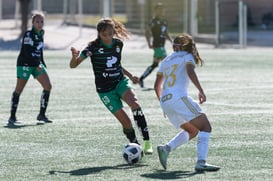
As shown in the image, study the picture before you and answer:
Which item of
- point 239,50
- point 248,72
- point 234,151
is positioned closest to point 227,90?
point 248,72

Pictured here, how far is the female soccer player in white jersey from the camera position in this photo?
10.8 m

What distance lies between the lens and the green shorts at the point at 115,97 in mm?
11984

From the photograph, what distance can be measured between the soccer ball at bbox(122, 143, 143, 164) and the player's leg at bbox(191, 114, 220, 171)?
0.92 m

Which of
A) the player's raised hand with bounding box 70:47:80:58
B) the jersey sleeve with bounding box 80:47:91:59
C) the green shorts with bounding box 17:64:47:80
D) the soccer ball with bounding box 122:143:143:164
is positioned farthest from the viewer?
the green shorts with bounding box 17:64:47:80

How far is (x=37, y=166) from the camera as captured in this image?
11.2 meters

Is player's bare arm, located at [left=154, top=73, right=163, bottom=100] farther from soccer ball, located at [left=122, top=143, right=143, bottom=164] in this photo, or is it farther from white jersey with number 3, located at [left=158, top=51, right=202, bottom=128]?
soccer ball, located at [left=122, top=143, right=143, bottom=164]

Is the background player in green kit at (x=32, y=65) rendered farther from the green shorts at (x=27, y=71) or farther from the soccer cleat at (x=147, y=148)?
the soccer cleat at (x=147, y=148)

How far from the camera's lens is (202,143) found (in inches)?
424

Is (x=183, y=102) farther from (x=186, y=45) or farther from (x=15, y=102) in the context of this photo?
(x=15, y=102)

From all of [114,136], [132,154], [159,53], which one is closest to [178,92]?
[132,154]

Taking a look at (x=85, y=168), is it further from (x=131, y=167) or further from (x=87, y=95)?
(x=87, y=95)

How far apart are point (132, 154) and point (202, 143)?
1.00 m

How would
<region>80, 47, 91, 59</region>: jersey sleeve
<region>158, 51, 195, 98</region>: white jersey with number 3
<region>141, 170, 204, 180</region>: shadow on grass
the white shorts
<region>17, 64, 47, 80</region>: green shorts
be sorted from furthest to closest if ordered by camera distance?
<region>17, 64, 47, 80</region>: green shorts
<region>80, 47, 91, 59</region>: jersey sleeve
<region>158, 51, 195, 98</region>: white jersey with number 3
the white shorts
<region>141, 170, 204, 180</region>: shadow on grass

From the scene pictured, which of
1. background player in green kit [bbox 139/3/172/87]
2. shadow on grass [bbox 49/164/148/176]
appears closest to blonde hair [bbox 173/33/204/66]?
shadow on grass [bbox 49/164/148/176]
